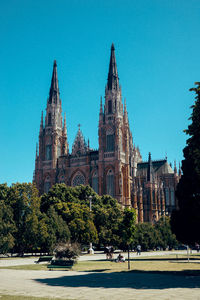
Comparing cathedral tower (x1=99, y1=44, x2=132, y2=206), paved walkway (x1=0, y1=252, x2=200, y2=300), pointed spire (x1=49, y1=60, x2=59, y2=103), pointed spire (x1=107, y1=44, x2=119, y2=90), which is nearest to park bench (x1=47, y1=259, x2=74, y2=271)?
paved walkway (x1=0, y1=252, x2=200, y2=300)

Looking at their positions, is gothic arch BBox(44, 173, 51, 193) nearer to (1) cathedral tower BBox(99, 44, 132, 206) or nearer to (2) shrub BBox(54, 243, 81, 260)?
(1) cathedral tower BBox(99, 44, 132, 206)

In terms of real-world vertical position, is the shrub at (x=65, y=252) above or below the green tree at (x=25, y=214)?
below

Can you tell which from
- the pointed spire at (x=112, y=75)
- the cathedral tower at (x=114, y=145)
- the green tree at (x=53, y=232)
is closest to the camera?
the green tree at (x=53, y=232)

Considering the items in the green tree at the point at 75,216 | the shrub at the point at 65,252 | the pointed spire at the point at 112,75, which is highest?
the pointed spire at the point at 112,75

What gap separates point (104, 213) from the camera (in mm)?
52938

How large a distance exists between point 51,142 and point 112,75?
27.3 meters

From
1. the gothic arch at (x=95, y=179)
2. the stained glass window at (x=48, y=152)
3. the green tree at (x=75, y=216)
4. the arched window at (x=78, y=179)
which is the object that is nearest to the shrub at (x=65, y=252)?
the green tree at (x=75, y=216)

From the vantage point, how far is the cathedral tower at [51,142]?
9831 centimetres

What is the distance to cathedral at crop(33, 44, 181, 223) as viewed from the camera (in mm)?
87375

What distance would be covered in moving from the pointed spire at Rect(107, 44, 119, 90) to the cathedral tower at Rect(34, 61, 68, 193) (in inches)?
779

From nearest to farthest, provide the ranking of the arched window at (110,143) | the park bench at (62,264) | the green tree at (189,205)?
the green tree at (189,205) < the park bench at (62,264) < the arched window at (110,143)

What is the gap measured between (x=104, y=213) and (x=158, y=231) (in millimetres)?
13822

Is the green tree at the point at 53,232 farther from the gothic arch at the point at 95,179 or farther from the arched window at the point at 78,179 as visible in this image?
the arched window at the point at 78,179

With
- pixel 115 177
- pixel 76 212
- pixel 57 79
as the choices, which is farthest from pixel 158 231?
pixel 57 79
